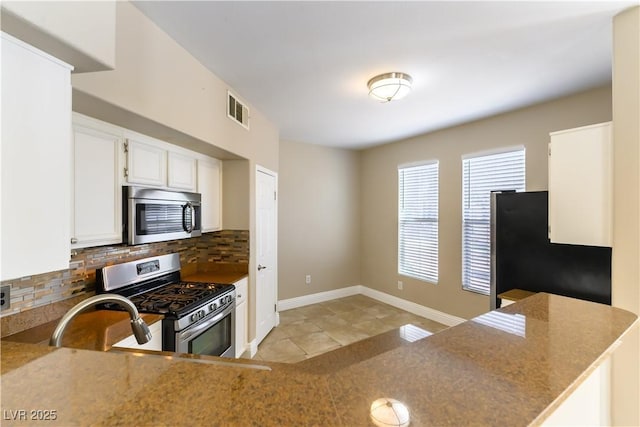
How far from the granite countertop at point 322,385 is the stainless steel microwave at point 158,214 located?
3.86 ft

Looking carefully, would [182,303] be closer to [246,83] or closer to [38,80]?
[38,80]

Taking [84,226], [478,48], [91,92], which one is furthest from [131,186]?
[478,48]

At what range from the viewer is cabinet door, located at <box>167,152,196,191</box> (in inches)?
93.7

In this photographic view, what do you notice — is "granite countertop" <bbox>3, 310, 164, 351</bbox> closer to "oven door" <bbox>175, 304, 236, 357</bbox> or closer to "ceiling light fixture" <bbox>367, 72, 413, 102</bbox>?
"oven door" <bbox>175, 304, 236, 357</bbox>

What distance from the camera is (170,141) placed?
229 centimetres

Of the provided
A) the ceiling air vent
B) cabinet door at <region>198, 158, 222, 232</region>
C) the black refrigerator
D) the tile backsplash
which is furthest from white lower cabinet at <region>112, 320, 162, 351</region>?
the black refrigerator

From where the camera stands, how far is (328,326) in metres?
3.87

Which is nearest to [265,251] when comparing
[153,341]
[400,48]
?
[153,341]

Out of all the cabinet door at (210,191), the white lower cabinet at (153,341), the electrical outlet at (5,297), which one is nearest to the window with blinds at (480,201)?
the cabinet door at (210,191)

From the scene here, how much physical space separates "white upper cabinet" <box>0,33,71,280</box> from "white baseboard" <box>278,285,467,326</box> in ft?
12.1

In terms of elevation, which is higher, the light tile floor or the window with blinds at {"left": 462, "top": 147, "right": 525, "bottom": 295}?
the window with blinds at {"left": 462, "top": 147, "right": 525, "bottom": 295}

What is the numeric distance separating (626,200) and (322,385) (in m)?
2.00

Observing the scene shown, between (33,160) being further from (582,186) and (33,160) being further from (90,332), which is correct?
(582,186)

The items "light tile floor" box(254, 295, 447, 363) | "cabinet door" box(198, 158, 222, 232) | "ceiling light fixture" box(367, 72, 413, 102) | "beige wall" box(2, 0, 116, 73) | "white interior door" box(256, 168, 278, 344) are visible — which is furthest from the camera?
"white interior door" box(256, 168, 278, 344)
